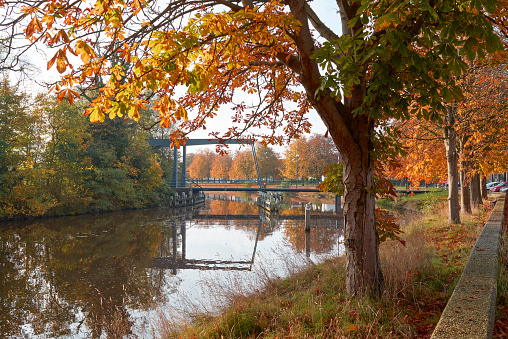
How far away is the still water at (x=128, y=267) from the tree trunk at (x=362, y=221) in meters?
2.46

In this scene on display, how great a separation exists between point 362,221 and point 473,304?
1.49 m

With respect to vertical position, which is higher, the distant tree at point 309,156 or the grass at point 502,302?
the distant tree at point 309,156

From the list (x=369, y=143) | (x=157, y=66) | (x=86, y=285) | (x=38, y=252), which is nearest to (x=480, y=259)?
(x=369, y=143)

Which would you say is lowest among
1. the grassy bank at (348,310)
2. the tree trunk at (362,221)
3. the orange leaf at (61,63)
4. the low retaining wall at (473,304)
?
the grassy bank at (348,310)

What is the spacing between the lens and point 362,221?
436cm

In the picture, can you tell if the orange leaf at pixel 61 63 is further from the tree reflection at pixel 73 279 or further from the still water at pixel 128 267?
the still water at pixel 128 267

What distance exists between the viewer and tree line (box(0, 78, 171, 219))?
18.8m

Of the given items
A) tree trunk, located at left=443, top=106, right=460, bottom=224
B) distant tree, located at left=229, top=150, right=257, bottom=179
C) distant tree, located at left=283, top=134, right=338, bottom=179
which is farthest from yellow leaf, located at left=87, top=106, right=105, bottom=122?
distant tree, located at left=229, top=150, right=257, bottom=179

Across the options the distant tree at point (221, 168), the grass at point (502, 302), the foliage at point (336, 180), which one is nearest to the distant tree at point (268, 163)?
the distant tree at point (221, 168)

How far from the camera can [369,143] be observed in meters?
4.44

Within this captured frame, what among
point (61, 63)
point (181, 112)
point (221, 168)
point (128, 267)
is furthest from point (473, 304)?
point (221, 168)

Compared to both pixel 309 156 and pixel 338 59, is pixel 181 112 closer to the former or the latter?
pixel 338 59

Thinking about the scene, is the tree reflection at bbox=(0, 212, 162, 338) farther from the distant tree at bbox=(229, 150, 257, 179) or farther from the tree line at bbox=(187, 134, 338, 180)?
the distant tree at bbox=(229, 150, 257, 179)

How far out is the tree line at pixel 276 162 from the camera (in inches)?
1875
